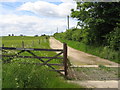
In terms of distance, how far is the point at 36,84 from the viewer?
4.24m

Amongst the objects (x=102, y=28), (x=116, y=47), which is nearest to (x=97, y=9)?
(x=102, y=28)

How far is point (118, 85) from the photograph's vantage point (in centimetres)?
532

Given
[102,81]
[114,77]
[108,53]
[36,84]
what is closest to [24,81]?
[36,84]

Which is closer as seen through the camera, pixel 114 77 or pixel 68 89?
pixel 68 89

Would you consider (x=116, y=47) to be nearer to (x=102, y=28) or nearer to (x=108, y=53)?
(x=108, y=53)

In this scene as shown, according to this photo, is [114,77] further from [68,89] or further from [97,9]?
[97,9]

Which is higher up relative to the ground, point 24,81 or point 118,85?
point 24,81

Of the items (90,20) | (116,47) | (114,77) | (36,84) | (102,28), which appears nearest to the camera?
(36,84)

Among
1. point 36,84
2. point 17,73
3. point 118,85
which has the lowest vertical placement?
point 118,85

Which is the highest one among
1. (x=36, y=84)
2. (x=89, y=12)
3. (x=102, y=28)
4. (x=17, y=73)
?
(x=89, y=12)

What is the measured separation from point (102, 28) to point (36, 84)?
35.5 ft

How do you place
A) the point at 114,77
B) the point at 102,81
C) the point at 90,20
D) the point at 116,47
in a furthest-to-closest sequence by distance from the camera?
the point at 90,20 → the point at 116,47 → the point at 114,77 → the point at 102,81

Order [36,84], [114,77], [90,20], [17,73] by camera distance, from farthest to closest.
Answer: [90,20] → [114,77] → [17,73] → [36,84]

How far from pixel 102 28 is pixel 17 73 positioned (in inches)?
427
